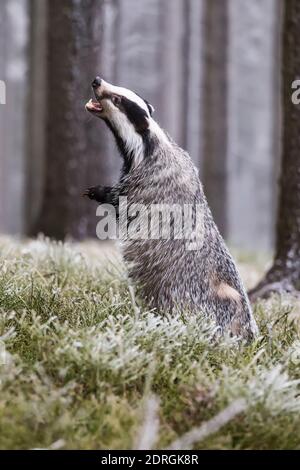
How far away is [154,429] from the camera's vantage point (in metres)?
3.00

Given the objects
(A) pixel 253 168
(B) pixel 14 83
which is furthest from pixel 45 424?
(A) pixel 253 168

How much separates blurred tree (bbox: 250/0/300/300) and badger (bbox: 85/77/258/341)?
75.4 inches

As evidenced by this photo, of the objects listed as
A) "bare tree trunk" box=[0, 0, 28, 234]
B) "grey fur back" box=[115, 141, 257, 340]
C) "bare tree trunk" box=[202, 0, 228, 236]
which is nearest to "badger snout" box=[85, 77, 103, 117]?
"grey fur back" box=[115, 141, 257, 340]

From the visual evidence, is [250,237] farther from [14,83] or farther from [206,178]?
[206,178]

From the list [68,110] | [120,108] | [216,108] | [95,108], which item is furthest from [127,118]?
[216,108]

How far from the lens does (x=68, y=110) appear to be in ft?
28.1

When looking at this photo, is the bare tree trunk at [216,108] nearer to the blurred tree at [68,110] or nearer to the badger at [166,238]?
the blurred tree at [68,110]

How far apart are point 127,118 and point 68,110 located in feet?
14.9

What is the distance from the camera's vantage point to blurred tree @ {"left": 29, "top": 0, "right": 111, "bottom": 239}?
27.0ft

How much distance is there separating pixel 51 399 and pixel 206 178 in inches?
351

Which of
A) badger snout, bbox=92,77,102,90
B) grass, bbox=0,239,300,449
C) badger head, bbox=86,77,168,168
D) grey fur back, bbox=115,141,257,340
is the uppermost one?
badger snout, bbox=92,77,102,90

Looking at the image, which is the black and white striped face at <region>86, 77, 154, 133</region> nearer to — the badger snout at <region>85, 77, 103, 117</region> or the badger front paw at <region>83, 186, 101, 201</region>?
the badger snout at <region>85, 77, 103, 117</region>

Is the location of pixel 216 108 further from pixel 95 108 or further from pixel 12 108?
pixel 12 108

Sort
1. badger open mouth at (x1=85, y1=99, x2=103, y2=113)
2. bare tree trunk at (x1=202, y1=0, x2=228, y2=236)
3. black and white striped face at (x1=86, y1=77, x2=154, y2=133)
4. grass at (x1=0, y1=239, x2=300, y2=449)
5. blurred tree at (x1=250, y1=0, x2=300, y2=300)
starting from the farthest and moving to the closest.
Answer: bare tree trunk at (x1=202, y1=0, x2=228, y2=236) < blurred tree at (x1=250, y1=0, x2=300, y2=300) < badger open mouth at (x1=85, y1=99, x2=103, y2=113) < black and white striped face at (x1=86, y1=77, x2=154, y2=133) < grass at (x1=0, y1=239, x2=300, y2=449)
